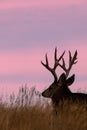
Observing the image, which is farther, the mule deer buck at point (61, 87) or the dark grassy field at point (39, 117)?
the mule deer buck at point (61, 87)

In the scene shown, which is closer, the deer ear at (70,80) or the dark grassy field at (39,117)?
the dark grassy field at (39,117)

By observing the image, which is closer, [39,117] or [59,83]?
[39,117]

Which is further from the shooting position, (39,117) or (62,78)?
(62,78)

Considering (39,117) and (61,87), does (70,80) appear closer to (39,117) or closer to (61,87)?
(61,87)

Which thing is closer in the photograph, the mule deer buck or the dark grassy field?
the dark grassy field

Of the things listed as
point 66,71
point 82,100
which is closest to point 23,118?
point 82,100

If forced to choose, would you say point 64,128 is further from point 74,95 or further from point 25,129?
point 74,95

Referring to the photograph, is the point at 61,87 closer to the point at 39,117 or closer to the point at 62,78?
the point at 62,78

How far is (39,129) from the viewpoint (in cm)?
777

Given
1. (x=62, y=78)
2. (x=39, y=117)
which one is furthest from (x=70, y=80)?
(x=39, y=117)

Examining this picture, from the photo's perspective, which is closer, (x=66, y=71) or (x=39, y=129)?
(x=39, y=129)

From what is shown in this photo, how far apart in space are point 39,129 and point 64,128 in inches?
15.0

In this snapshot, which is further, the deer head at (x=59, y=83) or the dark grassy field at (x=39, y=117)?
the deer head at (x=59, y=83)

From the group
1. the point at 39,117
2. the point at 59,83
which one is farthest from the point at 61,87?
the point at 39,117
